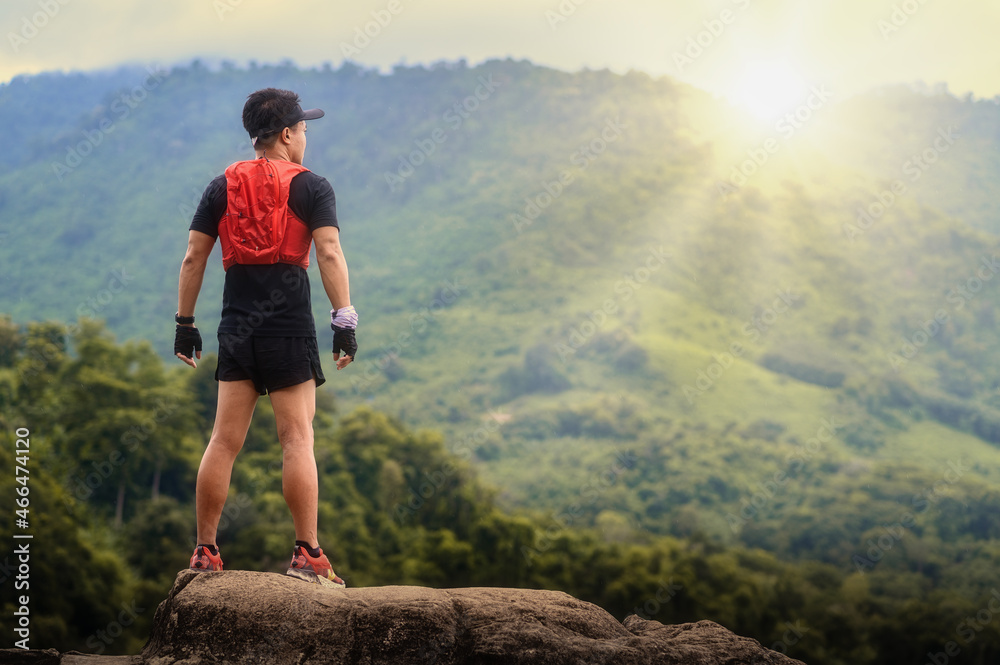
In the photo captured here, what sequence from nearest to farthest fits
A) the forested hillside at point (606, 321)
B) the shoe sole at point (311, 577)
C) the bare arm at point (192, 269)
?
the shoe sole at point (311, 577)
the bare arm at point (192, 269)
the forested hillside at point (606, 321)

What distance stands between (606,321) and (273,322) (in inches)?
4876

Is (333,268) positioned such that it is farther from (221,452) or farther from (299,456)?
(221,452)

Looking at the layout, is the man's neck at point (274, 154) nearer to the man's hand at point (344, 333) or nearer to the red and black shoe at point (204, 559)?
the man's hand at point (344, 333)

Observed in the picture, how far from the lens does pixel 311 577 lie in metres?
5.00

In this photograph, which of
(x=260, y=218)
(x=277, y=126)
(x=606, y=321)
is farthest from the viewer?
(x=606, y=321)

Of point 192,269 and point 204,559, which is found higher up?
point 192,269

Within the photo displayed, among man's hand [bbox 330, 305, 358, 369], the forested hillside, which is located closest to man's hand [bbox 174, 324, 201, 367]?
man's hand [bbox 330, 305, 358, 369]

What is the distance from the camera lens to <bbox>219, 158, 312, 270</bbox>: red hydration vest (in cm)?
501

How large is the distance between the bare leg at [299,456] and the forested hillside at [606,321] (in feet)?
129

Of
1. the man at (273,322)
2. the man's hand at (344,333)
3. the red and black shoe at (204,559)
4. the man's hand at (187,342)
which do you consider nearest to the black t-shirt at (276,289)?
the man at (273,322)

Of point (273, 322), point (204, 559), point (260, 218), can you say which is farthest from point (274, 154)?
point (204, 559)

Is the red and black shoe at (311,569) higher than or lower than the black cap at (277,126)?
lower

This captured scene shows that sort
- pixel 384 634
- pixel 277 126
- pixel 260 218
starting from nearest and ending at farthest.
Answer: pixel 384 634
pixel 260 218
pixel 277 126

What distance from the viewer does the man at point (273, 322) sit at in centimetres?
501
